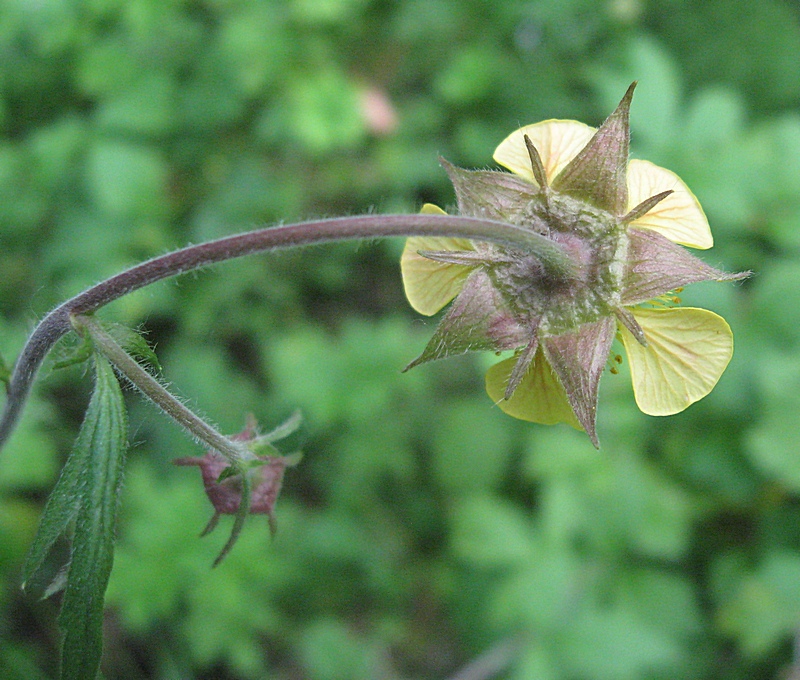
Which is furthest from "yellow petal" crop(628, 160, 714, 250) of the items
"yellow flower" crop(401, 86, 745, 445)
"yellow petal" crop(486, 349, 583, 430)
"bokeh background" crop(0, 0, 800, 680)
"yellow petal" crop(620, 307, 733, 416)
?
"bokeh background" crop(0, 0, 800, 680)

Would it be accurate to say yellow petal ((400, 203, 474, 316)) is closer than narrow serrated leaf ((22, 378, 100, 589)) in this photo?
No

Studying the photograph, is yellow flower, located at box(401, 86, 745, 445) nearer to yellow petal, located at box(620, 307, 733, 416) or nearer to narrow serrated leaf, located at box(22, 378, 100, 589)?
yellow petal, located at box(620, 307, 733, 416)

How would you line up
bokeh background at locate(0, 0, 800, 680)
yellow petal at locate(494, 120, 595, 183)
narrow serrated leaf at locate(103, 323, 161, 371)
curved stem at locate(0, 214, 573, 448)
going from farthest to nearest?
1. bokeh background at locate(0, 0, 800, 680)
2. yellow petal at locate(494, 120, 595, 183)
3. narrow serrated leaf at locate(103, 323, 161, 371)
4. curved stem at locate(0, 214, 573, 448)

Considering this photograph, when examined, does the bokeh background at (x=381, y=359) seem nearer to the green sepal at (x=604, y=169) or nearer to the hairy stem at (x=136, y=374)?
the hairy stem at (x=136, y=374)

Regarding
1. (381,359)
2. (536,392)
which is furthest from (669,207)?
(381,359)

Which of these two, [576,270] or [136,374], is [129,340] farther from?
[576,270]

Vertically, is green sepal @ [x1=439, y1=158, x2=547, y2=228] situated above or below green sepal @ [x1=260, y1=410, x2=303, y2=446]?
above

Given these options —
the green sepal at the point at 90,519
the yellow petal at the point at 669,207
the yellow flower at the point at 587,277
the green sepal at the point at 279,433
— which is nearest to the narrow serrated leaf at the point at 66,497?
the green sepal at the point at 90,519
